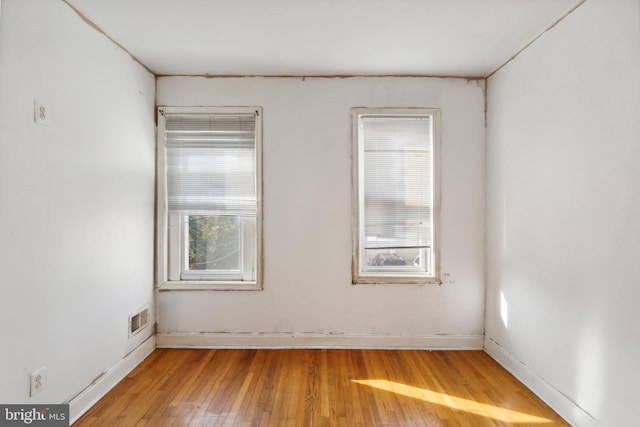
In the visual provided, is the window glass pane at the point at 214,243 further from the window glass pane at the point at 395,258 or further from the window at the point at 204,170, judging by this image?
the window glass pane at the point at 395,258

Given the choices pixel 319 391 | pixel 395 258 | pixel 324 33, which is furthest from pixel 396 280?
pixel 324 33

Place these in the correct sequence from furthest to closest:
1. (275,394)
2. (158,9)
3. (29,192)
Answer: (275,394) < (158,9) < (29,192)

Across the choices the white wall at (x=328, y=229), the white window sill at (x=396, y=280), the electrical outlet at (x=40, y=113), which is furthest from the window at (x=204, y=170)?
the electrical outlet at (x=40, y=113)

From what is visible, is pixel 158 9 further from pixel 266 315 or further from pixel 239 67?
pixel 266 315

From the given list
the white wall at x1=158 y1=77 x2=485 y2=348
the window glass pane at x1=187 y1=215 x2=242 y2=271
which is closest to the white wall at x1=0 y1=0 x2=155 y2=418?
the window glass pane at x1=187 y1=215 x2=242 y2=271

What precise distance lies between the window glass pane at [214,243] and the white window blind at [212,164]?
11 cm

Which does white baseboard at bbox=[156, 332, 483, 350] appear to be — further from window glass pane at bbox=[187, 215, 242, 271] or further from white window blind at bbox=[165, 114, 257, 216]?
white window blind at bbox=[165, 114, 257, 216]

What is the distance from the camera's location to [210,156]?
3.44m

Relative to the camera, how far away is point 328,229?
3391 millimetres

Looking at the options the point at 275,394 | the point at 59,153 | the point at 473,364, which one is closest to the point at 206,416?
the point at 275,394

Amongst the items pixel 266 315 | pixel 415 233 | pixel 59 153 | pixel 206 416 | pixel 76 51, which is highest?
pixel 76 51

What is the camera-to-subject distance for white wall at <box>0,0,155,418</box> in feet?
5.88

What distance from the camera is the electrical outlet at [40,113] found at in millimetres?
1927

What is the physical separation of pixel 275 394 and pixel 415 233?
1939 mm
